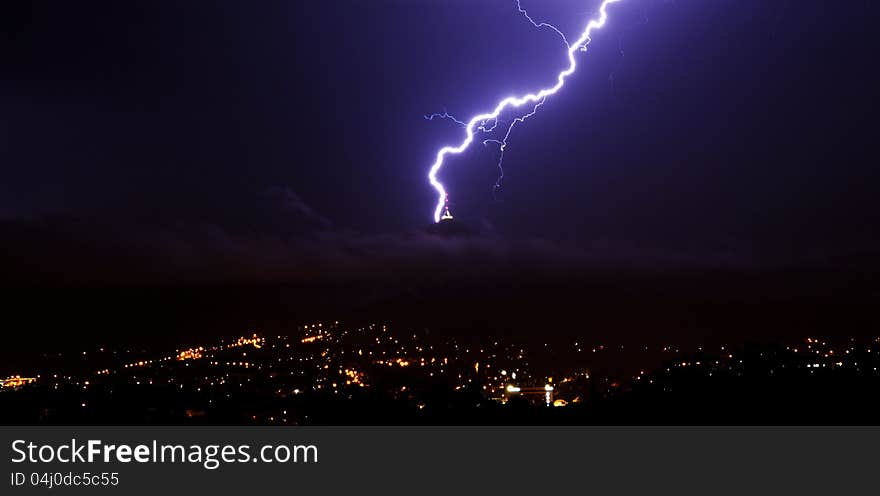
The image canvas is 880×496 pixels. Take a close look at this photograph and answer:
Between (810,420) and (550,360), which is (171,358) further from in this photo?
(810,420)

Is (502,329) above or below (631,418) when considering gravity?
above

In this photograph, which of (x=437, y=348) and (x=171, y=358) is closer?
(x=437, y=348)

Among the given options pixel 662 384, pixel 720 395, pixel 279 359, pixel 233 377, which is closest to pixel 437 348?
pixel 279 359

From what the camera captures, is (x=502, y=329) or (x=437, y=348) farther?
(x=502, y=329)

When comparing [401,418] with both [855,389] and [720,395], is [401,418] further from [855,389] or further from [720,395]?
[855,389]
